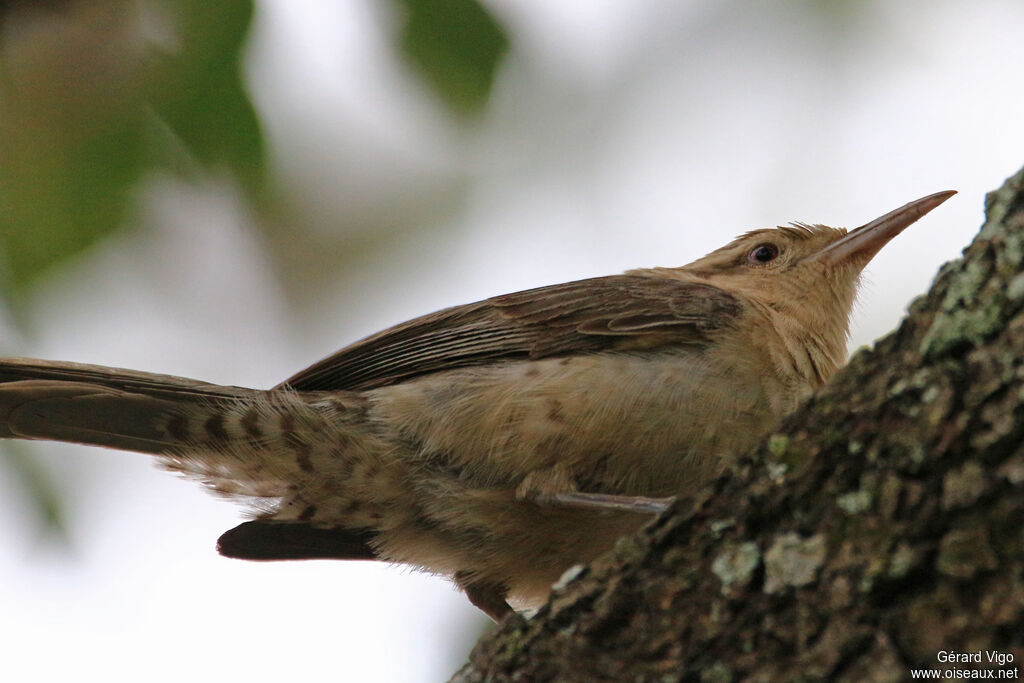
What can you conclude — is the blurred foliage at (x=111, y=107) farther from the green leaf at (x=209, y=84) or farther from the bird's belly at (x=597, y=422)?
the bird's belly at (x=597, y=422)

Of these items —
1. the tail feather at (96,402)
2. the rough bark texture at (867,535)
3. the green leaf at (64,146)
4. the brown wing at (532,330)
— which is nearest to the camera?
the rough bark texture at (867,535)

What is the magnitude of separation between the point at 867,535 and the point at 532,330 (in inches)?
106

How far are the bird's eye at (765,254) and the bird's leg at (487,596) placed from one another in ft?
7.57

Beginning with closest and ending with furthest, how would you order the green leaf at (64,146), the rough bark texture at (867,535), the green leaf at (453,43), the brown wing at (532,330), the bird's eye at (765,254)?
the rough bark texture at (867,535) → the green leaf at (64,146) → the green leaf at (453,43) → the brown wing at (532,330) → the bird's eye at (765,254)

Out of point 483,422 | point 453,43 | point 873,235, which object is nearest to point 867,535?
point 483,422

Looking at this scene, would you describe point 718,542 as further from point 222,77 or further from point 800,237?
point 800,237

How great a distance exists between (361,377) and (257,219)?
0.83 metres

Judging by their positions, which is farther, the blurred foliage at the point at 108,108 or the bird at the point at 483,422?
the bird at the point at 483,422

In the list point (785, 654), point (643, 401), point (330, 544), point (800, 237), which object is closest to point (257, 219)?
point (330, 544)

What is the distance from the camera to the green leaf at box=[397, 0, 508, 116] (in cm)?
377

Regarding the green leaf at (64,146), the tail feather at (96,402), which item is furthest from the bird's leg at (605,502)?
the green leaf at (64,146)

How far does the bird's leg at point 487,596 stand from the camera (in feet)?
14.7

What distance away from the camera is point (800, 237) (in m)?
5.49

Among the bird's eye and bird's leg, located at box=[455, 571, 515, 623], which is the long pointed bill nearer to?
the bird's eye
